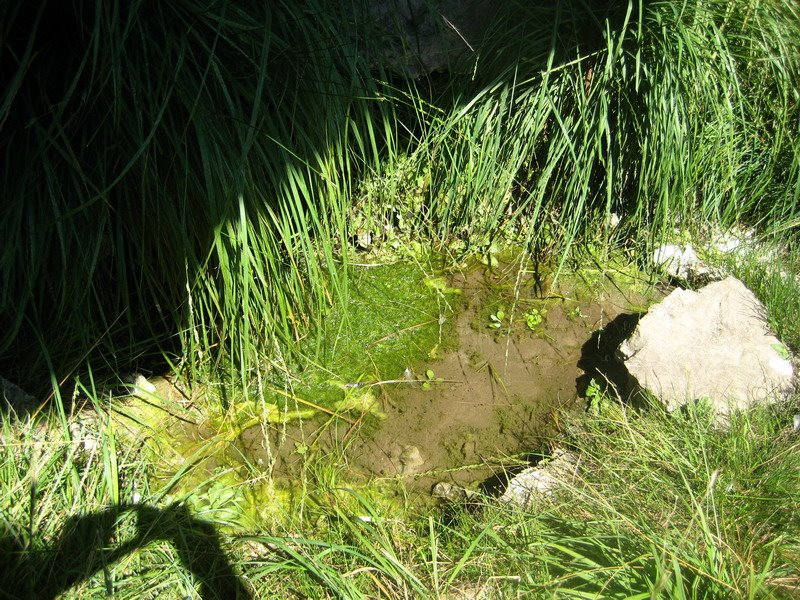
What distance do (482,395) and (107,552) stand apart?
1.42 metres

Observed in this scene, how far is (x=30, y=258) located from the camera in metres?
2.25

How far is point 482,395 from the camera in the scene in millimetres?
2715

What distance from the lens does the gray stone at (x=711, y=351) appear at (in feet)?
7.93

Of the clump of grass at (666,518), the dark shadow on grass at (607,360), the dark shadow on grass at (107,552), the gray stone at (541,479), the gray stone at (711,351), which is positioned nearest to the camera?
the clump of grass at (666,518)

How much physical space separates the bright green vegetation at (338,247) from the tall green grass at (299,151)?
0.01 m

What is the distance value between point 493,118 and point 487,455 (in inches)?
56.7

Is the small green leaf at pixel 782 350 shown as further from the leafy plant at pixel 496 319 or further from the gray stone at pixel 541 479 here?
the leafy plant at pixel 496 319

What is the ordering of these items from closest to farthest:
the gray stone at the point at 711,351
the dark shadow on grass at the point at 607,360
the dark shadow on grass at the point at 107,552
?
the dark shadow on grass at the point at 107,552 → the gray stone at the point at 711,351 → the dark shadow on grass at the point at 607,360

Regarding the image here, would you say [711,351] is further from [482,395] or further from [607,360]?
[482,395]

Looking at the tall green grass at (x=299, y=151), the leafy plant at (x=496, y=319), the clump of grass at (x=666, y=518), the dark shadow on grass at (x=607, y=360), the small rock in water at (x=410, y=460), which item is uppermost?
the tall green grass at (x=299, y=151)

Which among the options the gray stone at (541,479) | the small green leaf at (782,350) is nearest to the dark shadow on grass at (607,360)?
the gray stone at (541,479)

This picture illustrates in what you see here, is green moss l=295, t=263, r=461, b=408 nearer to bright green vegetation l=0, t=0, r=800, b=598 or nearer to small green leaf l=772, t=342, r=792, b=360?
bright green vegetation l=0, t=0, r=800, b=598

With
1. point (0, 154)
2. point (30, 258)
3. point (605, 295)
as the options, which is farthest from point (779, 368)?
point (0, 154)

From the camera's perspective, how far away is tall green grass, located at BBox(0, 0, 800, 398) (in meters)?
2.23
